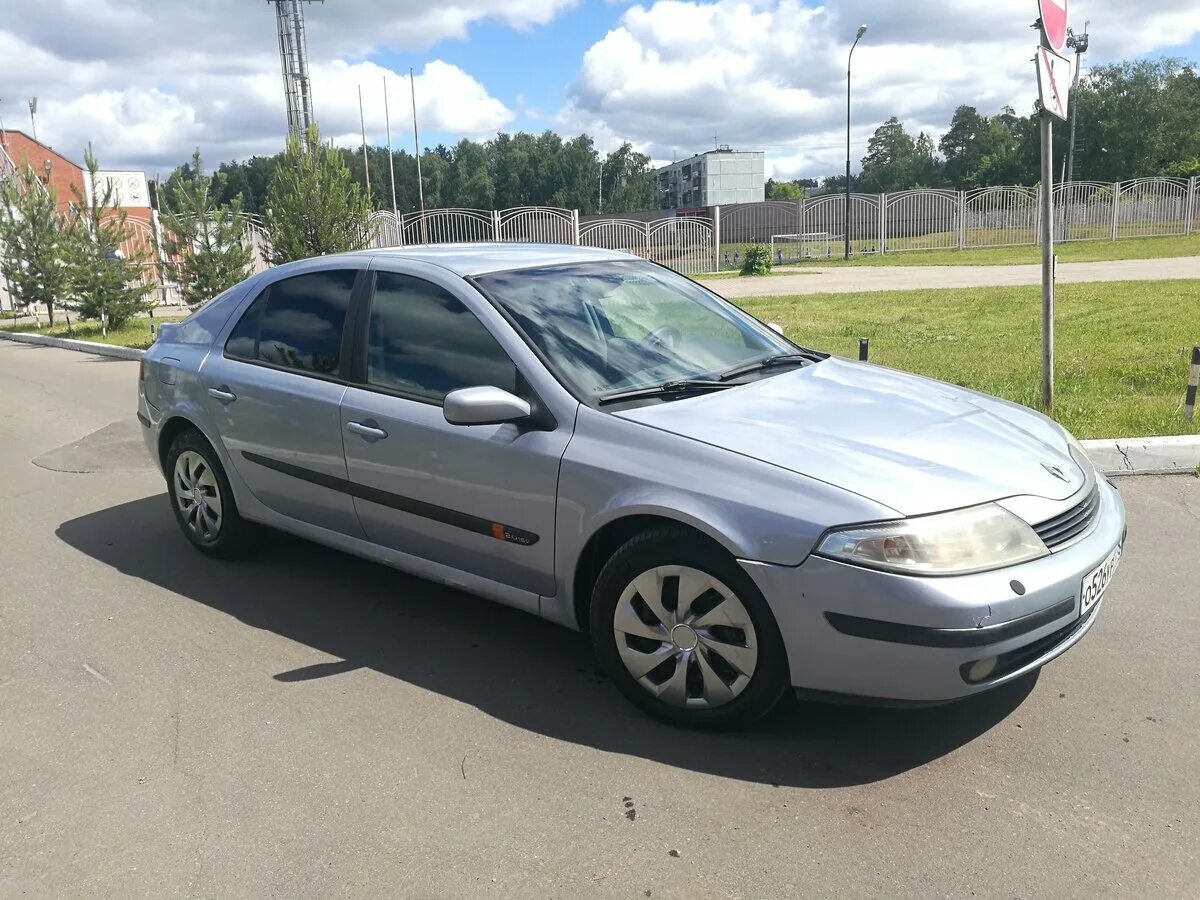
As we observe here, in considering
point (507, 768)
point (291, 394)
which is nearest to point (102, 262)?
point (291, 394)

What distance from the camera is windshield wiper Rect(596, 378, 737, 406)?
349 centimetres

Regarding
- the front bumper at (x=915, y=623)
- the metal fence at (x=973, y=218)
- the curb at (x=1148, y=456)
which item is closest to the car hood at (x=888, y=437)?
the front bumper at (x=915, y=623)

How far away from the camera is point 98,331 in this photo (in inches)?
784

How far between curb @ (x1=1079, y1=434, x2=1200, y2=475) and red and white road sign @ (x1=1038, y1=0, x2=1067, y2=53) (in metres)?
2.68

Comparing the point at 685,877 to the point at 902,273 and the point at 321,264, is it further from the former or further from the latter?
the point at 902,273

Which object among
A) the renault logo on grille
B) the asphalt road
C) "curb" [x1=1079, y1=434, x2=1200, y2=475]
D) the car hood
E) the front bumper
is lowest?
the asphalt road

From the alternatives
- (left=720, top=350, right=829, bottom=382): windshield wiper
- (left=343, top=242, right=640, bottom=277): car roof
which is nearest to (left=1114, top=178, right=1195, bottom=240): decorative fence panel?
(left=720, top=350, right=829, bottom=382): windshield wiper

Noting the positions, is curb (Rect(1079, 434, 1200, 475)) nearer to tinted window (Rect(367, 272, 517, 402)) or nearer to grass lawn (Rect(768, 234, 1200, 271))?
tinted window (Rect(367, 272, 517, 402))

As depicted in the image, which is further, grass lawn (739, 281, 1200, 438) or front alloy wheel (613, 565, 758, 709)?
grass lawn (739, 281, 1200, 438)

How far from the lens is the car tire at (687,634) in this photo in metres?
3.03

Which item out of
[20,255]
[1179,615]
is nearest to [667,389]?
[1179,615]

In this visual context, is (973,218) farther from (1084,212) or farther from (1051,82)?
(1051,82)

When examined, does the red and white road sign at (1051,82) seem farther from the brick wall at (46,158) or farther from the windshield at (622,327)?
the brick wall at (46,158)

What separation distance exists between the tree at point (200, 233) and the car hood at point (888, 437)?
14885 mm
